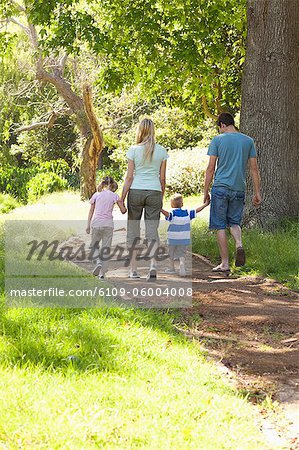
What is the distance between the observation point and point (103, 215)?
8.90m

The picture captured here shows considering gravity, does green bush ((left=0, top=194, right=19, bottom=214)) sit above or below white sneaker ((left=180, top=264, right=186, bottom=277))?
below

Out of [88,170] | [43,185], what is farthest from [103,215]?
[43,185]

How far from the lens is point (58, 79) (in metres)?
27.7

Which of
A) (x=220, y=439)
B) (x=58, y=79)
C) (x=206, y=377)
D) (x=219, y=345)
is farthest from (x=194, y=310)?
(x=58, y=79)

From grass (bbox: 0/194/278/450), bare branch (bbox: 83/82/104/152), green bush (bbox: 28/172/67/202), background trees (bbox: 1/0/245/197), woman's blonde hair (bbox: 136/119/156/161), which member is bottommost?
green bush (bbox: 28/172/67/202)

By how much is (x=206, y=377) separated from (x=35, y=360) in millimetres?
1191

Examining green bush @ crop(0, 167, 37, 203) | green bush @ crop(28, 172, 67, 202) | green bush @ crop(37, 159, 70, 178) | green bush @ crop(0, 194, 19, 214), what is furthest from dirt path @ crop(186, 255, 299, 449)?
green bush @ crop(37, 159, 70, 178)

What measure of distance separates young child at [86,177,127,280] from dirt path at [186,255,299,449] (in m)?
1.21

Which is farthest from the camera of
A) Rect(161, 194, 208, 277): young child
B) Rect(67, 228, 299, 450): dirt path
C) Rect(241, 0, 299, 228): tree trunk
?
Rect(241, 0, 299, 228): tree trunk

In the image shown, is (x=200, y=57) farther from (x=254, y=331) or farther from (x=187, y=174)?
(x=187, y=174)

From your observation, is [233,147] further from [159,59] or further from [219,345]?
[159,59]

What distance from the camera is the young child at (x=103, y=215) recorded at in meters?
8.87

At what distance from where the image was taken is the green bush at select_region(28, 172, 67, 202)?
1218 inches

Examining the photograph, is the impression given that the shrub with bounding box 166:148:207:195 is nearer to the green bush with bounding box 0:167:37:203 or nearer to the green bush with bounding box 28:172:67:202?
the green bush with bounding box 28:172:67:202
